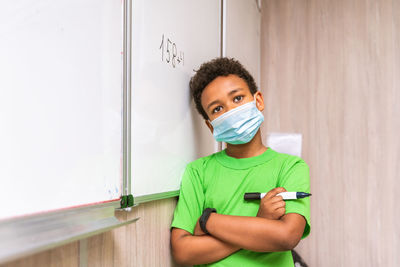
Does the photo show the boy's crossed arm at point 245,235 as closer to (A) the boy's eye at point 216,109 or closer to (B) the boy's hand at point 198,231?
(B) the boy's hand at point 198,231

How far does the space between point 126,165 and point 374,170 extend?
162 cm

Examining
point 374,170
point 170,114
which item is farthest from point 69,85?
point 374,170

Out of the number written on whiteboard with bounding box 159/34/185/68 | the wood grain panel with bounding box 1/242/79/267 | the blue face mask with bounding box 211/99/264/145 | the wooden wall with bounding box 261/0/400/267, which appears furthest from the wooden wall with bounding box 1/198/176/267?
the wooden wall with bounding box 261/0/400/267

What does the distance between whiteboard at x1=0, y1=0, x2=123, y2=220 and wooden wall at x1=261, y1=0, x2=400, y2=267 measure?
1553 millimetres

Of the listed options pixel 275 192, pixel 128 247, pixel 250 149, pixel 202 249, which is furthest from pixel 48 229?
pixel 250 149

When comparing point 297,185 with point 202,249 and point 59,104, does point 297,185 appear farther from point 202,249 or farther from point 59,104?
point 59,104

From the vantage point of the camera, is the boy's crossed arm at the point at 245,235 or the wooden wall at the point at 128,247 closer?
the wooden wall at the point at 128,247

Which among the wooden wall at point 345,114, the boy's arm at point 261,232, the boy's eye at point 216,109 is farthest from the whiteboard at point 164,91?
the wooden wall at point 345,114

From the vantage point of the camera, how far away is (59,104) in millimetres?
598

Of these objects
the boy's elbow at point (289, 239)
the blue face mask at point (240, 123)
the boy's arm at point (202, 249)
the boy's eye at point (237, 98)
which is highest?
the boy's eye at point (237, 98)

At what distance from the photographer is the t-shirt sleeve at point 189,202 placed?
1.02 metres

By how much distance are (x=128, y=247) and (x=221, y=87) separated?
0.54 meters

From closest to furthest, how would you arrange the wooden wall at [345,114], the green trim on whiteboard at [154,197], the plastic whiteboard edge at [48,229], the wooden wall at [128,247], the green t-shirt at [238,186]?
1. the plastic whiteboard edge at [48,229]
2. the wooden wall at [128,247]
3. the green trim on whiteboard at [154,197]
4. the green t-shirt at [238,186]
5. the wooden wall at [345,114]

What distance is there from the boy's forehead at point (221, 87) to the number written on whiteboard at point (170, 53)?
13 centimetres
